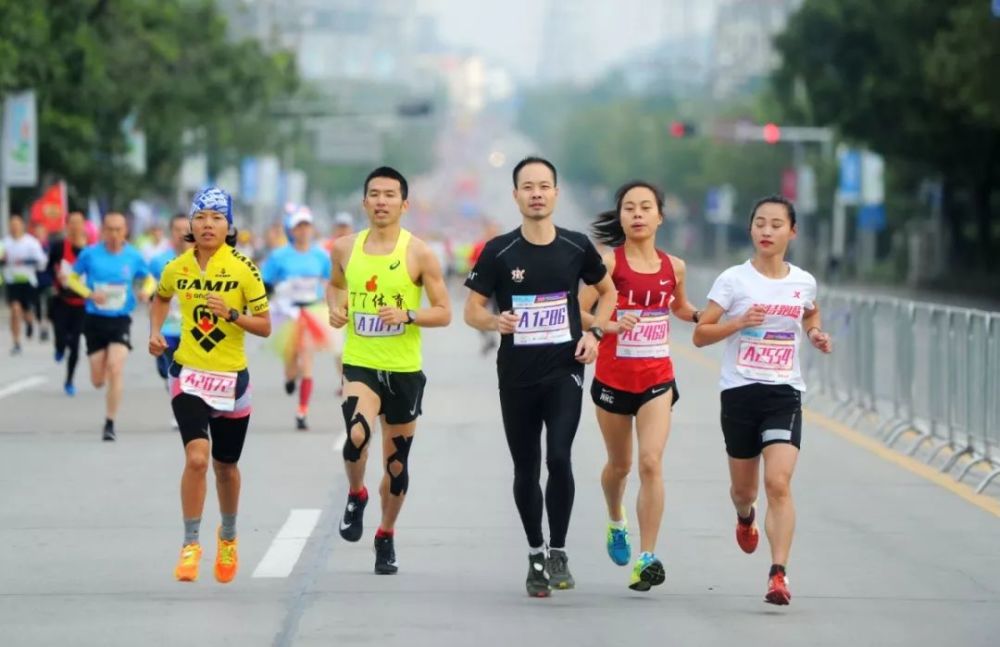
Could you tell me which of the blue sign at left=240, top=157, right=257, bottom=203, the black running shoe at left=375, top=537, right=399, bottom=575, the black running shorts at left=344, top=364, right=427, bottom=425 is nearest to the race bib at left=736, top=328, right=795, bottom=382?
the black running shorts at left=344, top=364, right=427, bottom=425

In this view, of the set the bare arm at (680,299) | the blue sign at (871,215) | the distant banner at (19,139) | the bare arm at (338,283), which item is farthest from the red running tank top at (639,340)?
the blue sign at (871,215)

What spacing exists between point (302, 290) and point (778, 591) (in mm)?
10726

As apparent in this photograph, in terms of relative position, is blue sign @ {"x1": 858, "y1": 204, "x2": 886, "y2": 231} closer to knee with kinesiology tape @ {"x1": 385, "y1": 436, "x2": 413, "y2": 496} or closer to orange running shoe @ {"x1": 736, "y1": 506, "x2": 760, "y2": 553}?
orange running shoe @ {"x1": 736, "y1": 506, "x2": 760, "y2": 553}

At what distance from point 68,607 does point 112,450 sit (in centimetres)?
784

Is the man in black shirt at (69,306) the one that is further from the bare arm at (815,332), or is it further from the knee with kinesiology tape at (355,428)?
the bare arm at (815,332)

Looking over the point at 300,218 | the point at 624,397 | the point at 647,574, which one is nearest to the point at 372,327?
the point at 624,397

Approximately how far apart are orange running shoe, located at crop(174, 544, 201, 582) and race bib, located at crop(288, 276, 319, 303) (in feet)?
31.4

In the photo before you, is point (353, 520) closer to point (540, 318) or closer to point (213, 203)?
point (540, 318)

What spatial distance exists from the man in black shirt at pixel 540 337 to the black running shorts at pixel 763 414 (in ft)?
2.32

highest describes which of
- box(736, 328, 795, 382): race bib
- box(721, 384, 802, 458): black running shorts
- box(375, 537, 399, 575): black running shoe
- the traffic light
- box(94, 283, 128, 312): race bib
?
the traffic light

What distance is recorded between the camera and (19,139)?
44.5 metres

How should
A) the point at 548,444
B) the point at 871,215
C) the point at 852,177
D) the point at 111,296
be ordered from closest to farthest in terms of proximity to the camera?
1. the point at 548,444
2. the point at 111,296
3. the point at 852,177
4. the point at 871,215

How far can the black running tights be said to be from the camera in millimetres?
10336

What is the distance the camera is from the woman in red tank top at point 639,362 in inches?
417
